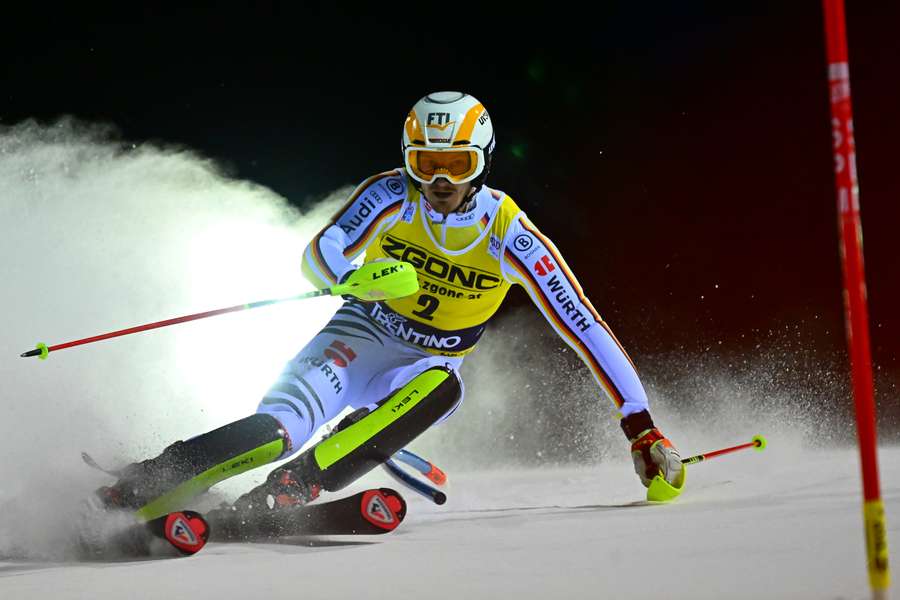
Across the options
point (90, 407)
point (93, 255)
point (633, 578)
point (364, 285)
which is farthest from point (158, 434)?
point (633, 578)

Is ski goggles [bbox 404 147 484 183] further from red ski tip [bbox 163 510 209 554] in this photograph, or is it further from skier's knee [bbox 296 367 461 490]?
red ski tip [bbox 163 510 209 554]

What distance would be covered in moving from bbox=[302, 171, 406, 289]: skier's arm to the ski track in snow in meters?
1.23

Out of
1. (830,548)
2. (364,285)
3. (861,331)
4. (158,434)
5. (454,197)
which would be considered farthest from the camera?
(158,434)

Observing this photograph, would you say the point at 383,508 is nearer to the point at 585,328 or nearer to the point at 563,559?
the point at 563,559

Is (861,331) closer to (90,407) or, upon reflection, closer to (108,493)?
(108,493)

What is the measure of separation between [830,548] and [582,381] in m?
4.02

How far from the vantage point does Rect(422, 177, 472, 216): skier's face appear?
16.9 ft

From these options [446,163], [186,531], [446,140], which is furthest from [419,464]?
[186,531]

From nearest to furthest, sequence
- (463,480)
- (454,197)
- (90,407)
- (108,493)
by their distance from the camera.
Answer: (108,493), (454,197), (90,407), (463,480)

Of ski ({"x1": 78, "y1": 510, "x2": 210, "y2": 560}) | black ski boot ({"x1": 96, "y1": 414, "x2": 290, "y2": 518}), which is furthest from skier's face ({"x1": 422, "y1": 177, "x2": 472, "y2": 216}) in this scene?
ski ({"x1": 78, "y1": 510, "x2": 210, "y2": 560})

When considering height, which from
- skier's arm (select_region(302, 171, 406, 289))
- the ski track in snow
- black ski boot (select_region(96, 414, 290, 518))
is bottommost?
the ski track in snow

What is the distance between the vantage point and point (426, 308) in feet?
17.8

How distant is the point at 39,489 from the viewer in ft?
15.3

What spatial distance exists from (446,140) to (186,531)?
1973 millimetres
